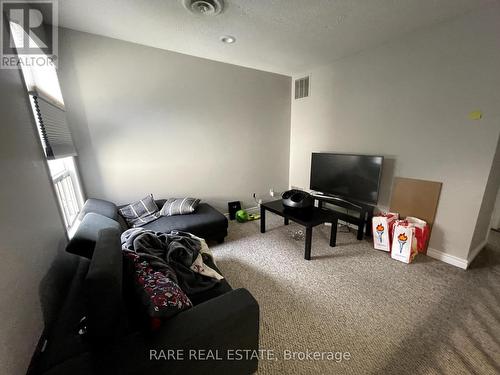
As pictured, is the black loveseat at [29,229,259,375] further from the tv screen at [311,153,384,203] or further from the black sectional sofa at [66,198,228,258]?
the tv screen at [311,153,384,203]

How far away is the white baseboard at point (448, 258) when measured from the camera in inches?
82.6

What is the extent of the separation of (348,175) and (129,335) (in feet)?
9.15

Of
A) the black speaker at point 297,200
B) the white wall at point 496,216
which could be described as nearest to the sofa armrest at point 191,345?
the black speaker at point 297,200

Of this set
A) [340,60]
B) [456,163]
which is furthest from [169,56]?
[456,163]

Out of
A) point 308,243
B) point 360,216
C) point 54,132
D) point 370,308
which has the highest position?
point 54,132

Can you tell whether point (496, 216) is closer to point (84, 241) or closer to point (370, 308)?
point (370, 308)

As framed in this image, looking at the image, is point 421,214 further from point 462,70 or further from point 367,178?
point 462,70

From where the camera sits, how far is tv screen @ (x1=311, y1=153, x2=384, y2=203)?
2551mm

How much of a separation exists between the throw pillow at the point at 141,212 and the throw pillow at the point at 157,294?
1399mm

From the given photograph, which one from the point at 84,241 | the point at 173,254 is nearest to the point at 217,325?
the point at 173,254

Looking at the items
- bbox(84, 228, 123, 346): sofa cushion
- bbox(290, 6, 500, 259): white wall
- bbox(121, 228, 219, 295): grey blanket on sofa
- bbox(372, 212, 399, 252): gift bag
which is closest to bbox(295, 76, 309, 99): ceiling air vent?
bbox(290, 6, 500, 259): white wall

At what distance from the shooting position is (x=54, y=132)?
5.64ft

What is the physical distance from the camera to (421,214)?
2.31 meters

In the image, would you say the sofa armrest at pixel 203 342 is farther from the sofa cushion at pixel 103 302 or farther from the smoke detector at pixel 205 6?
the smoke detector at pixel 205 6
